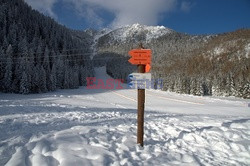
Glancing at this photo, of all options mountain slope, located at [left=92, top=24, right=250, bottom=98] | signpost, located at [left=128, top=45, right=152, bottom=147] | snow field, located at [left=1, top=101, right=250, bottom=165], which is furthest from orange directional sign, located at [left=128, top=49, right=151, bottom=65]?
mountain slope, located at [left=92, top=24, right=250, bottom=98]

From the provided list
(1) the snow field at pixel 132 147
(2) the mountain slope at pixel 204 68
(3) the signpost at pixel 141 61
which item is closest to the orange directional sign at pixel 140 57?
(3) the signpost at pixel 141 61

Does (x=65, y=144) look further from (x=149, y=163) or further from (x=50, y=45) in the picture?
(x=50, y=45)

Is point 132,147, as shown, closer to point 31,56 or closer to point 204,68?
point 31,56

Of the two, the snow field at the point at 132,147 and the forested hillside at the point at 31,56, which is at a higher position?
the forested hillside at the point at 31,56

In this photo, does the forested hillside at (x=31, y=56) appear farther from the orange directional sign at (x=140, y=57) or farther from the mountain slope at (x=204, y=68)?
the orange directional sign at (x=140, y=57)

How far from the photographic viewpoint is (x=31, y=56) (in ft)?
173

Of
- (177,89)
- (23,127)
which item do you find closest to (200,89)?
(177,89)

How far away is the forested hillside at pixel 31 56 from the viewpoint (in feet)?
138

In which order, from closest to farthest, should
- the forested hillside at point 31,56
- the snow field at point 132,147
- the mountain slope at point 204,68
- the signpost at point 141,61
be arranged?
1. the snow field at point 132,147
2. the signpost at point 141,61
3. the forested hillside at point 31,56
4. the mountain slope at point 204,68

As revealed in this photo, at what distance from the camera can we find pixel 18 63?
43.6 metres

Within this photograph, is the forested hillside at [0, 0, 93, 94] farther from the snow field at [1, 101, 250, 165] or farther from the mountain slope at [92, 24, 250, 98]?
the mountain slope at [92, 24, 250, 98]

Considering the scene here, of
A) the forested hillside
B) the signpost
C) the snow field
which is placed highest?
the forested hillside

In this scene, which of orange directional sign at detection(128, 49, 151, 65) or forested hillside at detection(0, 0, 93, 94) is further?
forested hillside at detection(0, 0, 93, 94)

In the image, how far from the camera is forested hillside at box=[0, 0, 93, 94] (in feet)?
138
